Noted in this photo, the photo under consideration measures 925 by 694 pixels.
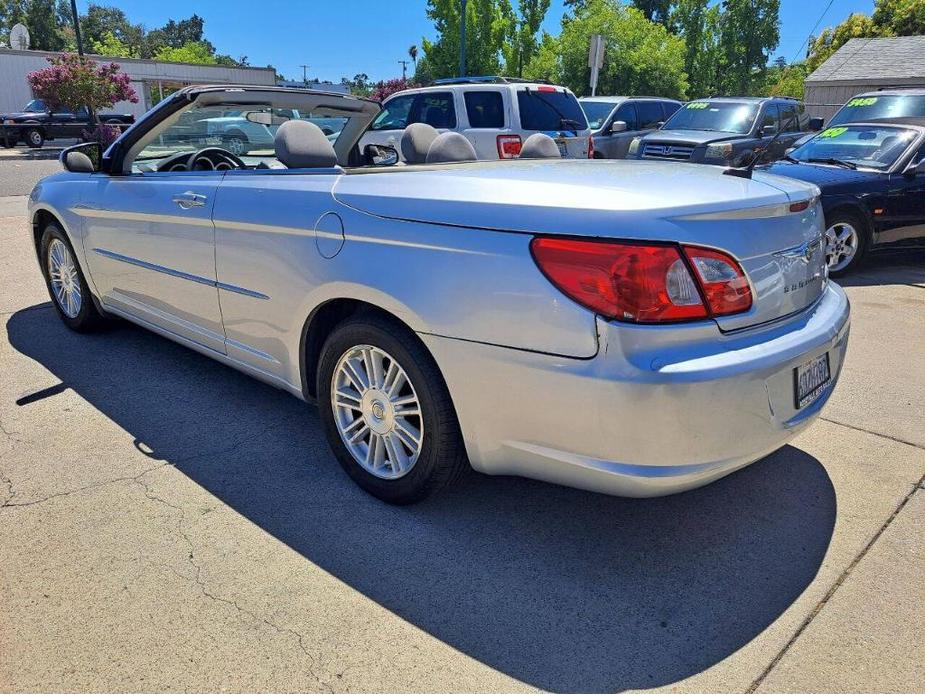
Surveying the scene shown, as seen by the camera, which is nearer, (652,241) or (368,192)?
(652,241)

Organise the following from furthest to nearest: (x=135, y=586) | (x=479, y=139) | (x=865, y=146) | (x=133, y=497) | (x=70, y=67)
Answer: (x=70, y=67)
(x=479, y=139)
(x=865, y=146)
(x=133, y=497)
(x=135, y=586)

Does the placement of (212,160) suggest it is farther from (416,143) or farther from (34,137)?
(34,137)

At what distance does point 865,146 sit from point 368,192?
7.26 m

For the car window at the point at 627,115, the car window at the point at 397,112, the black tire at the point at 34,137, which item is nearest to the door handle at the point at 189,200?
the car window at the point at 397,112

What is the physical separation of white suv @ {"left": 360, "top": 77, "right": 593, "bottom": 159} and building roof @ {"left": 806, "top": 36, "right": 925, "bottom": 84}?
82.8 feet

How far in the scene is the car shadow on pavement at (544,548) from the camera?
2199 millimetres

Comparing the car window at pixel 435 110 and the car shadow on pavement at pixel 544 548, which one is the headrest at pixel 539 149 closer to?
the car shadow on pavement at pixel 544 548

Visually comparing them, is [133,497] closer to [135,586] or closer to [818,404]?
[135,586]

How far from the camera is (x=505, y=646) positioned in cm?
218

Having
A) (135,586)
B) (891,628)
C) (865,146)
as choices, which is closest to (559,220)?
(891,628)

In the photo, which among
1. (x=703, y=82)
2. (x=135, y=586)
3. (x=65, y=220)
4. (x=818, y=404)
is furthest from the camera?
(x=703, y=82)

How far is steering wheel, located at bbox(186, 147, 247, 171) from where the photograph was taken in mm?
4234

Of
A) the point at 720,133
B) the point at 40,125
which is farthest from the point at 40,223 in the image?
the point at 40,125

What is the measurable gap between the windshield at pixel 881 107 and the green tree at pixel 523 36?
91.2ft
